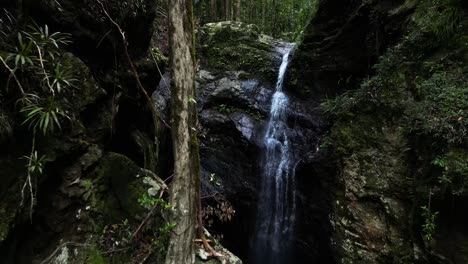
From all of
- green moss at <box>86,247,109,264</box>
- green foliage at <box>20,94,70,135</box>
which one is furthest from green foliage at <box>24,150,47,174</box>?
green moss at <box>86,247,109,264</box>

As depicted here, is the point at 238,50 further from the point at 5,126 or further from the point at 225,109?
the point at 5,126

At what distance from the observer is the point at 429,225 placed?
485 centimetres

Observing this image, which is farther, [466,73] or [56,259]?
[466,73]

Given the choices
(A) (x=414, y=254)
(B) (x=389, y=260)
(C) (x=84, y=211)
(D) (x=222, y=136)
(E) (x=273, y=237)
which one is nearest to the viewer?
(C) (x=84, y=211)

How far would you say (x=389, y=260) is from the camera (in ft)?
18.3

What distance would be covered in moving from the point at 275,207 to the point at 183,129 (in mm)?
5102

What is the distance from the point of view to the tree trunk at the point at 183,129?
392 centimetres

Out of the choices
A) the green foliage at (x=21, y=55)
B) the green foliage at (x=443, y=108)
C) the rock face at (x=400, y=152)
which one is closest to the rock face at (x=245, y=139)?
the rock face at (x=400, y=152)

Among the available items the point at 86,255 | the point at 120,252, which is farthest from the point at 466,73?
the point at 86,255

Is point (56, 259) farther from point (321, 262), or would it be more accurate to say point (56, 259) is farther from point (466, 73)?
point (466, 73)

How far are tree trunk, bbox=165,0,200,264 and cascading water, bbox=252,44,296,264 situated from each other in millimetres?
4673

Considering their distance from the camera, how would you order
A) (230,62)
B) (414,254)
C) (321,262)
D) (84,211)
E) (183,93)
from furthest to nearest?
(230,62) < (321,262) < (414,254) < (84,211) < (183,93)

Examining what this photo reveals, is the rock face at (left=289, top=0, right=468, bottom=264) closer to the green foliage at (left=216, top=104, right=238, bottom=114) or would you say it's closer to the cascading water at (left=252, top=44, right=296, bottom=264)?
the cascading water at (left=252, top=44, right=296, bottom=264)

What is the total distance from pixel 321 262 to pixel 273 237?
129cm
